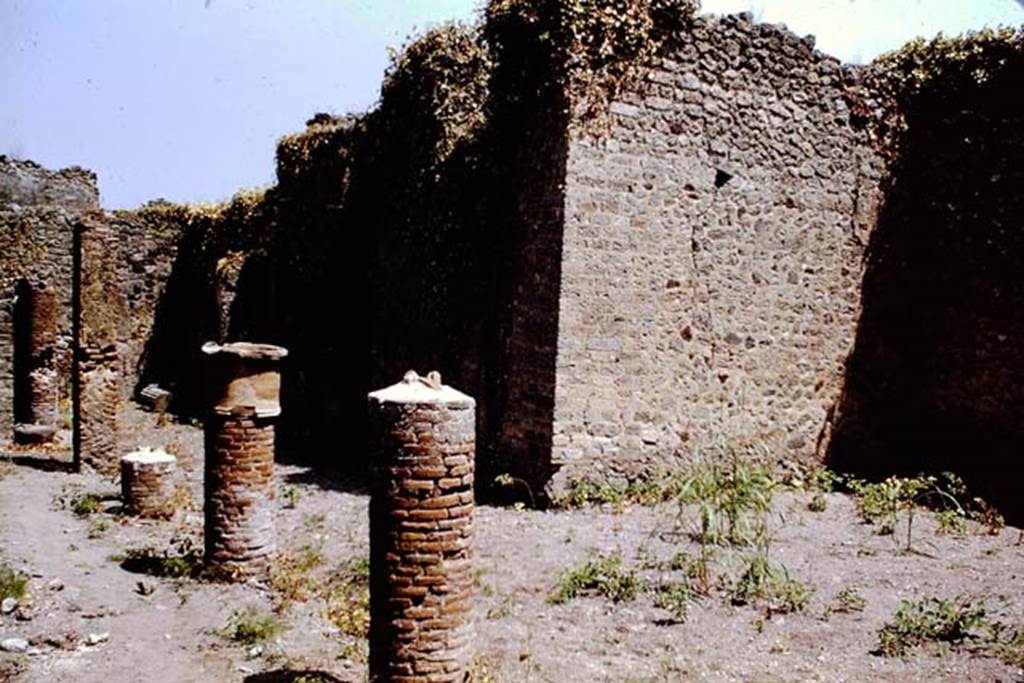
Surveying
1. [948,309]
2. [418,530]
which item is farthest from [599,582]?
[948,309]

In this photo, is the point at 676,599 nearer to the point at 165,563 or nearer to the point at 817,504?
the point at 817,504

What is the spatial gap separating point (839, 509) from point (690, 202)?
4035 millimetres

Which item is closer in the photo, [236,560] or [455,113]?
[236,560]

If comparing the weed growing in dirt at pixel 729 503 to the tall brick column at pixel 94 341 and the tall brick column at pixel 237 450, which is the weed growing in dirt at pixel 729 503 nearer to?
the tall brick column at pixel 237 450

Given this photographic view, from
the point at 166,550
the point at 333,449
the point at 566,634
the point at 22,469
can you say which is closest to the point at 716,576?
the point at 566,634

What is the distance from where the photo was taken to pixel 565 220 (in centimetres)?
962

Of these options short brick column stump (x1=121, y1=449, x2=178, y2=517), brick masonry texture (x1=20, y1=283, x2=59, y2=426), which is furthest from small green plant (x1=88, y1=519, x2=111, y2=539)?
brick masonry texture (x1=20, y1=283, x2=59, y2=426)

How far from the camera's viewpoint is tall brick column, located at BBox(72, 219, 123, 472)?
12.9 meters

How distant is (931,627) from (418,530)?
3951 millimetres

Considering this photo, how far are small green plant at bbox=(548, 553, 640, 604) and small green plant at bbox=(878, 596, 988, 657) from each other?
194 centimetres

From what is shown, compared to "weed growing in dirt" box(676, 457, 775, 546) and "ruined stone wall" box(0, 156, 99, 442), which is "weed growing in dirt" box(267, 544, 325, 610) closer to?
"weed growing in dirt" box(676, 457, 775, 546)

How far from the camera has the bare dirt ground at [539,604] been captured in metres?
5.90

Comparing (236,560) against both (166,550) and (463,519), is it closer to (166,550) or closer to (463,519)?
(166,550)

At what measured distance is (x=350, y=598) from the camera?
740 centimetres
